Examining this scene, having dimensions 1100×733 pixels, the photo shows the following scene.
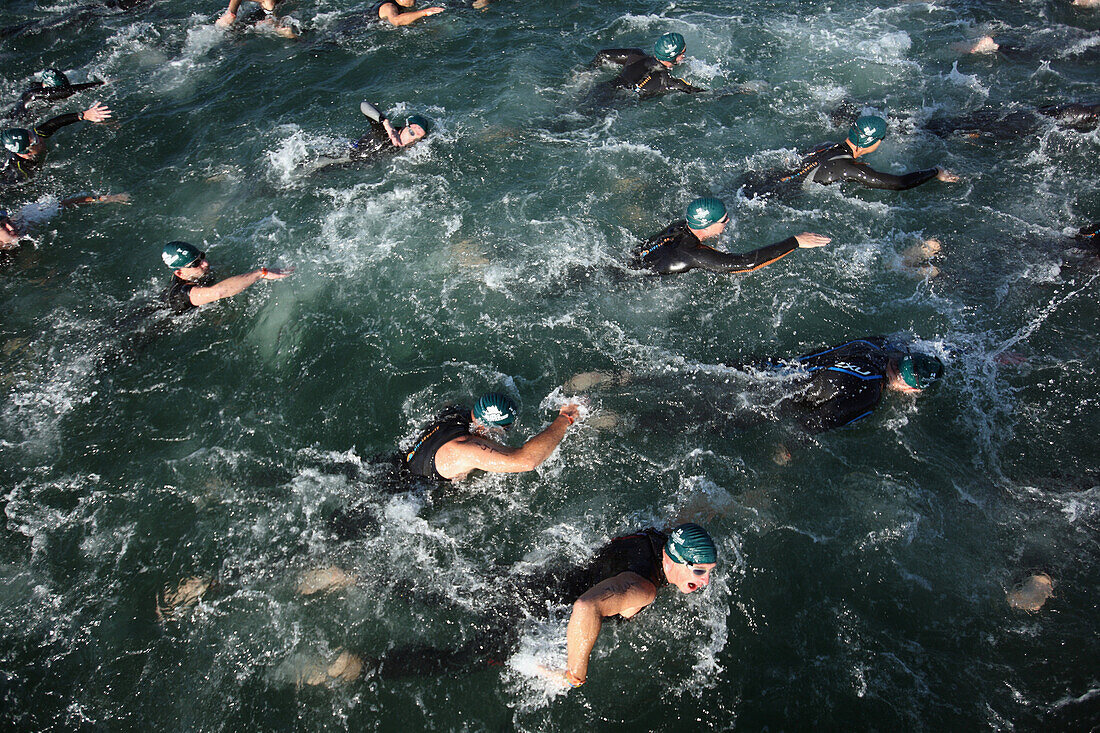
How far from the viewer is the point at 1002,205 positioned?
8.73m

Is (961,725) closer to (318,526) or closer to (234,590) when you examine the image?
(318,526)

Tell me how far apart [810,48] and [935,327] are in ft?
26.0

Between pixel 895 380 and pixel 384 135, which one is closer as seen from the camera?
pixel 895 380

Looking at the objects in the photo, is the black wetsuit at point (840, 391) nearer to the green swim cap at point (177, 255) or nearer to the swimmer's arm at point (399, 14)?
the green swim cap at point (177, 255)

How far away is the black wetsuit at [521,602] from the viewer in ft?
16.5

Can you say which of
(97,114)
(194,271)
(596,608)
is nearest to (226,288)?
(194,271)

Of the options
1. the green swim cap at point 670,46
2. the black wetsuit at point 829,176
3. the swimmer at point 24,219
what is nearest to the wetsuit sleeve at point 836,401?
the black wetsuit at point 829,176

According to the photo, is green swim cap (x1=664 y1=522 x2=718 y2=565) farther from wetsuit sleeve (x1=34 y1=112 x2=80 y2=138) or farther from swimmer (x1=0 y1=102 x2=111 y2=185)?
wetsuit sleeve (x1=34 y1=112 x2=80 y2=138)

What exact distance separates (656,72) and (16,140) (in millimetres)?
11930

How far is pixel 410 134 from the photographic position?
9938mm

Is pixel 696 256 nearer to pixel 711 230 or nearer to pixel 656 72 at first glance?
pixel 711 230

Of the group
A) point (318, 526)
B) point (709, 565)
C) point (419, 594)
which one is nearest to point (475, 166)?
point (318, 526)

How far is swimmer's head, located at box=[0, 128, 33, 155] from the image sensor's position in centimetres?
1023

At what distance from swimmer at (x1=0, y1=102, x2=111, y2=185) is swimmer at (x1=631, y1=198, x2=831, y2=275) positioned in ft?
36.6
